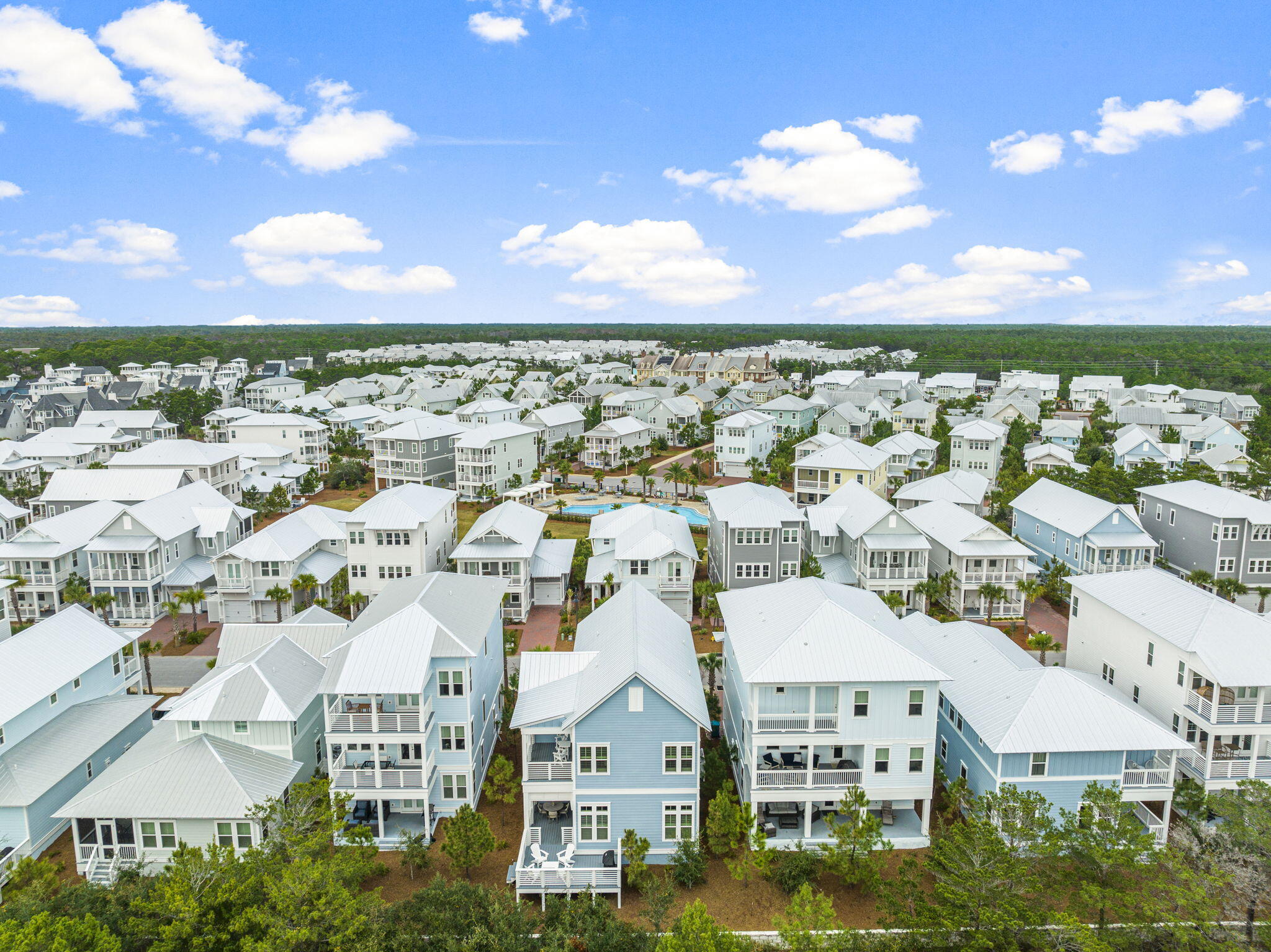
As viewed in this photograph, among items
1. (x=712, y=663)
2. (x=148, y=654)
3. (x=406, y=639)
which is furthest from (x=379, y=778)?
(x=148, y=654)

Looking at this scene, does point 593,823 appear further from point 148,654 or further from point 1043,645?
point 148,654

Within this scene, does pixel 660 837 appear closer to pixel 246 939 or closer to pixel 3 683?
pixel 246 939

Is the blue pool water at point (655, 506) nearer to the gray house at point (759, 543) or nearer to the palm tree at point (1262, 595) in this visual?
the gray house at point (759, 543)

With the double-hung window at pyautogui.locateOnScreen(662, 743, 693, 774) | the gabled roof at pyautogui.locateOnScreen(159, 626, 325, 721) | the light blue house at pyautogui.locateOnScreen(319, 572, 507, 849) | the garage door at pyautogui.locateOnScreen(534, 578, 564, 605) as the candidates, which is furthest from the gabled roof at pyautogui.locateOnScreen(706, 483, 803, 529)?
the gabled roof at pyautogui.locateOnScreen(159, 626, 325, 721)

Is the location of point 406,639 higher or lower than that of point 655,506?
higher

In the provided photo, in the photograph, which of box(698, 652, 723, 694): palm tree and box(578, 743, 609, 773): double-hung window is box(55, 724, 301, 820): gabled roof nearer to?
box(578, 743, 609, 773): double-hung window

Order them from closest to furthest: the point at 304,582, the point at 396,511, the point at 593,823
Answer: the point at 593,823 → the point at 304,582 → the point at 396,511
